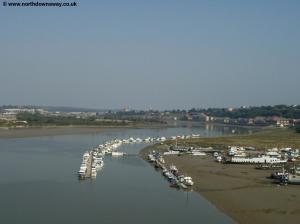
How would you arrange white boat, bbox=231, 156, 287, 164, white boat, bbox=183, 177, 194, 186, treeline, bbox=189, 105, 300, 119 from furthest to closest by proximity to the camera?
treeline, bbox=189, 105, 300, 119, white boat, bbox=231, 156, 287, 164, white boat, bbox=183, 177, 194, 186

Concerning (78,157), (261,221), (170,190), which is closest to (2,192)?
(170,190)

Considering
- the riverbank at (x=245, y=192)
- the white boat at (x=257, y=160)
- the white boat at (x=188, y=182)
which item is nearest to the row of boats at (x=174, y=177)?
the white boat at (x=188, y=182)

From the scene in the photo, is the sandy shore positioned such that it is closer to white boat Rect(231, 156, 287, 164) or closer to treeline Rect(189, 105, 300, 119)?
white boat Rect(231, 156, 287, 164)

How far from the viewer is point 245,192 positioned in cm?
2280

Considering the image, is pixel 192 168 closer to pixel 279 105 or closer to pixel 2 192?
pixel 2 192

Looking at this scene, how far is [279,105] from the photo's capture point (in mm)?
129250

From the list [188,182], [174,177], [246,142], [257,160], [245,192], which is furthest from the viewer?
[246,142]

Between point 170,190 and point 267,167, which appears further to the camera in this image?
point 267,167

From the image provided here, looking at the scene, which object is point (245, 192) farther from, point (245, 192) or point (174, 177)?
point (174, 177)

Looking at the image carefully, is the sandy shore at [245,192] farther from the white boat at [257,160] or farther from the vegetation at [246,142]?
the vegetation at [246,142]

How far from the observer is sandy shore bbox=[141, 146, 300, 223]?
1872cm

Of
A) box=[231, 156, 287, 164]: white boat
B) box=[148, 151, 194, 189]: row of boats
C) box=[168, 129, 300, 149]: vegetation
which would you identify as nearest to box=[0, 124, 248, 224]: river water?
box=[148, 151, 194, 189]: row of boats

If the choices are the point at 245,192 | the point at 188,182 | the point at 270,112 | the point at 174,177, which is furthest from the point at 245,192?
the point at 270,112

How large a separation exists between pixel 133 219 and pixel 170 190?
18.9 feet
